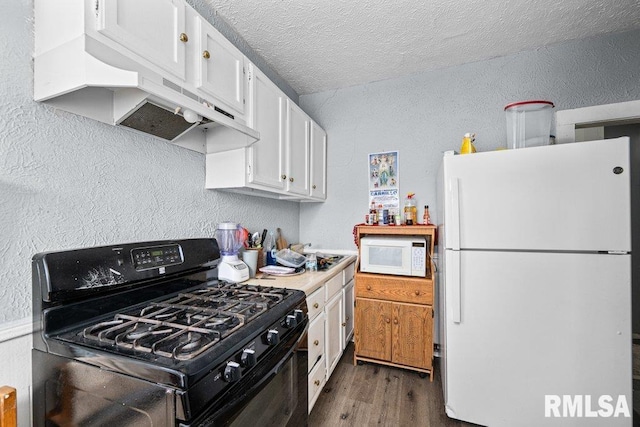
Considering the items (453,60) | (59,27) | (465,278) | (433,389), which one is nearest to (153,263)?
(59,27)

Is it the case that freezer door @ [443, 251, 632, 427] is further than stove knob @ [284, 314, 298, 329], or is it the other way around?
freezer door @ [443, 251, 632, 427]

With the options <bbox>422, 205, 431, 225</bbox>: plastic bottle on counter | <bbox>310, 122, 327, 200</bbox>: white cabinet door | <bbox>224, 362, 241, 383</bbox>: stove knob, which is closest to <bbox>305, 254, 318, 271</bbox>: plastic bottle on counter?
<bbox>310, 122, 327, 200</bbox>: white cabinet door

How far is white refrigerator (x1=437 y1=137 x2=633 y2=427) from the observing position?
1.34 metres

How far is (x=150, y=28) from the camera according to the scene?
1.00m

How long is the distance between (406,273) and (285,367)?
1.34m

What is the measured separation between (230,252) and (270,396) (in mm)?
900

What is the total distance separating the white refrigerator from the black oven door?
3.05 ft

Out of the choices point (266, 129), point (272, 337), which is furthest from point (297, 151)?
point (272, 337)

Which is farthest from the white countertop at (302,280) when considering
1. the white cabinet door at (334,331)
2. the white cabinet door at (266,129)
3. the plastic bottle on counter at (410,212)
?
the plastic bottle on counter at (410,212)

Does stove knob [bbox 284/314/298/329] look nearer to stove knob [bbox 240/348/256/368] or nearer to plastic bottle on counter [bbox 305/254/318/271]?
stove knob [bbox 240/348/256/368]

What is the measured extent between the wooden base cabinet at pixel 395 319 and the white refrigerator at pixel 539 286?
1.36ft

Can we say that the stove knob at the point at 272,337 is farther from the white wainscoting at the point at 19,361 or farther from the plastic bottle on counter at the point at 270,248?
the plastic bottle on counter at the point at 270,248

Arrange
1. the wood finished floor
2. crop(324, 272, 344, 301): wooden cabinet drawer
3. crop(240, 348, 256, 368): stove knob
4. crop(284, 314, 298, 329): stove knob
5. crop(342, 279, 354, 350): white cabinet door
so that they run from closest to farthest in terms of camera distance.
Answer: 1. crop(240, 348, 256, 368): stove knob
2. crop(284, 314, 298, 329): stove knob
3. the wood finished floor
4. crop(324, 272, 344, 301): wooden cabinet drawer
5. crop(342, 279, 354, 350): white cabinet door

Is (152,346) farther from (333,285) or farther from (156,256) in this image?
(333,285)
